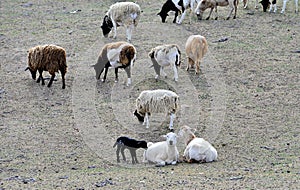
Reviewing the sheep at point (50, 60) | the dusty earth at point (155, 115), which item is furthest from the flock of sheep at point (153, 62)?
the dusty earth at point (155, 115)

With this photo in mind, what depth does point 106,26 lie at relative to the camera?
1895 cm

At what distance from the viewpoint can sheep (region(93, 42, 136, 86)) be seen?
597 inches

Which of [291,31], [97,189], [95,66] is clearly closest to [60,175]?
[97,189]

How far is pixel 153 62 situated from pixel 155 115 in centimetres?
250

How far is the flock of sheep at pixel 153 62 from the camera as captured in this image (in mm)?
11008

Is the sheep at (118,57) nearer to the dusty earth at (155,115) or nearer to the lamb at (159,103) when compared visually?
the dusty earth at (155,115)

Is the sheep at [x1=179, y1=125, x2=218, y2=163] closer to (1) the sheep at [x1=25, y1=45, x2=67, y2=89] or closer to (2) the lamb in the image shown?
(2) the lamb

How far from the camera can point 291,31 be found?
774 inches

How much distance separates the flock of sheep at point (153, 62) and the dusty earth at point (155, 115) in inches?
10.5

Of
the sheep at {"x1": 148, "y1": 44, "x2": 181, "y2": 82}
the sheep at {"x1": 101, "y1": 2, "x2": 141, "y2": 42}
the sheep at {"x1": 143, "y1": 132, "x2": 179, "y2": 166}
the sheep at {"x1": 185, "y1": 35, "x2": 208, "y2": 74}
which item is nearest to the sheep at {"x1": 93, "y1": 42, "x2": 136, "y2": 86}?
the sheep at {"x1": 148, "y1": 44, "x2": 181, "y2": 82}

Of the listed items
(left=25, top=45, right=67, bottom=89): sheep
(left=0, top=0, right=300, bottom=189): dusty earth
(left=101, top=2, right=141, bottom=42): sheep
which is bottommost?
(left=0, top=0, right=300, bottom=189): dusty earth

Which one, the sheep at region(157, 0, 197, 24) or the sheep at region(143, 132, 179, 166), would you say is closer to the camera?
the sheep at region(143, 132, 179, 166)

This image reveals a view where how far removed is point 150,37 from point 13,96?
555 cm

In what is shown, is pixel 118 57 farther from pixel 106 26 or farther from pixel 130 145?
pixel 130 145
